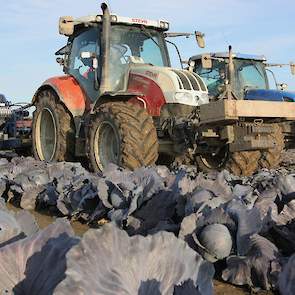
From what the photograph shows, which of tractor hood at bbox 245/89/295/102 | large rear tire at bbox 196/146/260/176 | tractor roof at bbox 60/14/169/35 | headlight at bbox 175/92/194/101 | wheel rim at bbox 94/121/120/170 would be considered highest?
tractor roof at bbox 60/14/169/35

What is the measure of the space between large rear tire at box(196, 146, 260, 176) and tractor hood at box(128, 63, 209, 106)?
865mm

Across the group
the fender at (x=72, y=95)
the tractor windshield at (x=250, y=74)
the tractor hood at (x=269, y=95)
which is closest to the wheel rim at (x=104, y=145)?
the fender at (x=72, y=95)

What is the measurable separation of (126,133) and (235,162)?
1744 millimetres

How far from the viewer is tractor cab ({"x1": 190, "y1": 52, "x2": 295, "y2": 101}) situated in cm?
988

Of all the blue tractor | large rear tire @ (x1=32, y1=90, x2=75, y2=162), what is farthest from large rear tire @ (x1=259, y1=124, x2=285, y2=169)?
large rear tire @ (x1=32, y1=90, x2=75, y2=162)

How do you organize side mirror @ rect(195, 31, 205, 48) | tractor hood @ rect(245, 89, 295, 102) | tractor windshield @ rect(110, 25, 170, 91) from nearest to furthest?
tractor windshield @ rect(110, 25, 170, 91)
side mirror @ rect(195, 31, 205, 48)
tractor hood @ rect(245, 89, 295, 102)

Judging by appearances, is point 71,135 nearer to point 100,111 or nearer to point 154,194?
point 100,111

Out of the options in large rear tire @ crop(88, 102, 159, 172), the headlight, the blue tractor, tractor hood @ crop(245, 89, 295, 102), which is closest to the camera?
large rear tire @ crop(88, 102, 159, 172)

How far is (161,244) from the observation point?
173cm

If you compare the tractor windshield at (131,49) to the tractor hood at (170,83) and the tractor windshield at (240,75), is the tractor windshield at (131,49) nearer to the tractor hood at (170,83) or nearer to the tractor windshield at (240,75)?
the tractor hood at (170,83)

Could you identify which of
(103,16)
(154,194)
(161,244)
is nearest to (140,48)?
(103,16)

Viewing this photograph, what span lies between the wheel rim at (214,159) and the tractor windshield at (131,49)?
1562mm

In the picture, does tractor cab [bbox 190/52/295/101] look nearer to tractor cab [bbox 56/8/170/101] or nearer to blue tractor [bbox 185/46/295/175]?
blue tractor [bbox 185/46/295/175]

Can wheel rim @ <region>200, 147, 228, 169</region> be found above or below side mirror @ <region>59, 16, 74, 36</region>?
below
